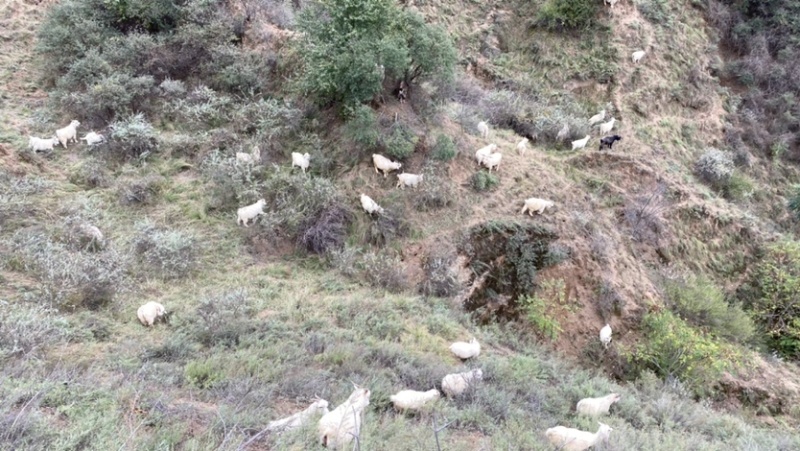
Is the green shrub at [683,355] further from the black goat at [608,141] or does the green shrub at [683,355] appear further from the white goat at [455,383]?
the black goat at [608,141]

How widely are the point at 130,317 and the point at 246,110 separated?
5.64 meters

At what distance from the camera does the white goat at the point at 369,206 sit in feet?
28.4

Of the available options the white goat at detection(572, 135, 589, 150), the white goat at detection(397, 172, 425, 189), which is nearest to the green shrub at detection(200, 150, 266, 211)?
the white goat at detection(397, 172, 425, 189)

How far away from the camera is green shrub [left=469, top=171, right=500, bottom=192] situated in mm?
9594

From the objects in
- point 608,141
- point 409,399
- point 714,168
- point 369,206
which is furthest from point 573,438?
point 714,168

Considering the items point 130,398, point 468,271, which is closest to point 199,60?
point 468,271

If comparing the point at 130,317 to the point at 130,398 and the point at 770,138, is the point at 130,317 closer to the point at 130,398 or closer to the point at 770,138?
the point at 130,398

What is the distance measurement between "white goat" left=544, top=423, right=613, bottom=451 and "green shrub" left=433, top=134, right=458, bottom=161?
562cm

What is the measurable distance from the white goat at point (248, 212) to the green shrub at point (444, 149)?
11.5 ft

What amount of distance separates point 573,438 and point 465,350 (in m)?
2.09

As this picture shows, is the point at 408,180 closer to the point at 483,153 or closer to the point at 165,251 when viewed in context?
the point at 483,153

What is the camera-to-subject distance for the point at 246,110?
34.5 ft

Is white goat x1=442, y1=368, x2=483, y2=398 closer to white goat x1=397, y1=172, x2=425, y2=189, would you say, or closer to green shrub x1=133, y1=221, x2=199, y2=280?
white goat x1=397, y1=172, x2=425, y2=189

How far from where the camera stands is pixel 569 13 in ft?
49.3
